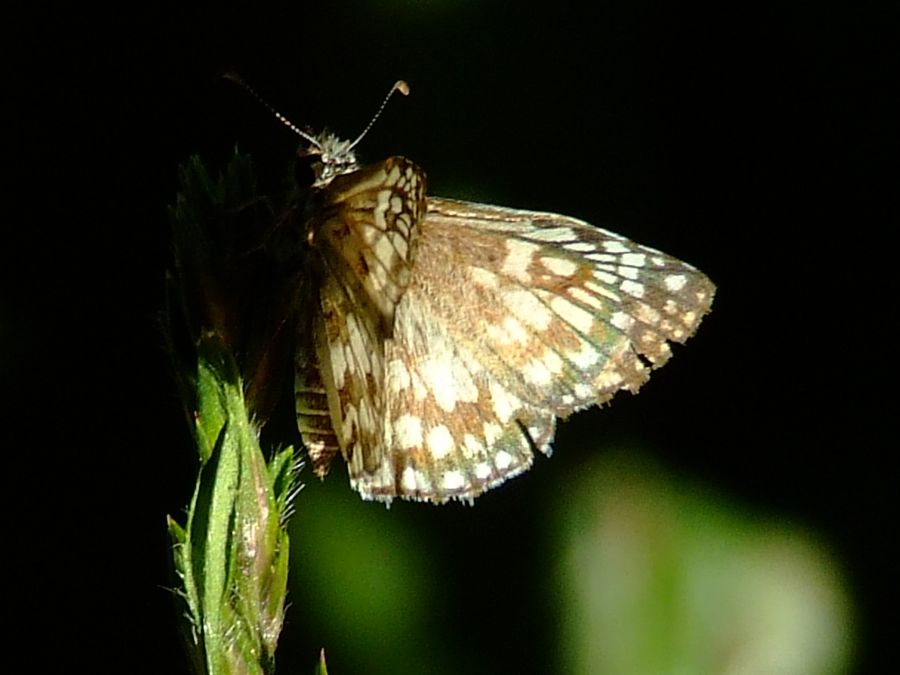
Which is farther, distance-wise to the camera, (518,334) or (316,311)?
(518,334)

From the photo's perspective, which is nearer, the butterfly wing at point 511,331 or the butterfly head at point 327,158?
the butterfly head at point 327,158

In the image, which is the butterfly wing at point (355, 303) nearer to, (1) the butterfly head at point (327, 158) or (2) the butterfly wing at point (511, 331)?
(1) the butterfly head at point (327, 158)

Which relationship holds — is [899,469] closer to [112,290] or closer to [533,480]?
[533,480]

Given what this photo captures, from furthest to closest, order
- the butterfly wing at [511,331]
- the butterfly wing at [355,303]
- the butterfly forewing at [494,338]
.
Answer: the butterfly wing at [511,331], the butterfly forewing at [494,338], the butterfly wing at [355,303]

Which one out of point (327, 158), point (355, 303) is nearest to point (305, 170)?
point (327, 158)

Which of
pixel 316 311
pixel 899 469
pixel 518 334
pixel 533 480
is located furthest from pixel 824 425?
pixel 316 311

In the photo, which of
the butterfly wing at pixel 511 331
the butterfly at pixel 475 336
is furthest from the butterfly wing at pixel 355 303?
the butterfly wing at pixel 511 331

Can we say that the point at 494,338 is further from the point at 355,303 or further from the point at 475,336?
the point at 355,303

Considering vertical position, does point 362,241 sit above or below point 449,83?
below
